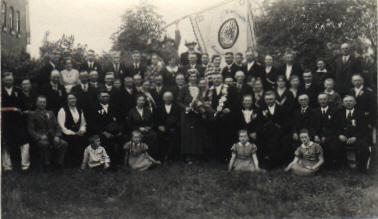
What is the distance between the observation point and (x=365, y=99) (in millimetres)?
5949

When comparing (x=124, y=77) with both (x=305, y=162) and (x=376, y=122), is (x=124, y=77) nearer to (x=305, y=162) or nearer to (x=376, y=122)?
(x=305, y=162)

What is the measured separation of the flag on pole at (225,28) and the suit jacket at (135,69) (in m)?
0.70

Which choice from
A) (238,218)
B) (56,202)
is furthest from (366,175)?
(56,202)

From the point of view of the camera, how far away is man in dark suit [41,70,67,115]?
18.3 ft

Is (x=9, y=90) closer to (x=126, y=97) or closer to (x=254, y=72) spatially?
(x=126, y=97)

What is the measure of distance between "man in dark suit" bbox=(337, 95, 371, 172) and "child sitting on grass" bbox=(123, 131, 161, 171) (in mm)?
2186

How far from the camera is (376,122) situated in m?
5.99

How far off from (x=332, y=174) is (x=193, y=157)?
1590 mm

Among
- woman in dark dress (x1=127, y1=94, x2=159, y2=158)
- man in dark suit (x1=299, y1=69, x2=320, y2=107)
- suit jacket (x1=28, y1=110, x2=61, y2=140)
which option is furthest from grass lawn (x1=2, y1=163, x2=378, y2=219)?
man in dark suit (x1=299, y1=69, x2=320, y2=107)

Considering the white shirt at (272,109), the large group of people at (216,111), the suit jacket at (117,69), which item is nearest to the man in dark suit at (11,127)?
the large group of people at (216,111)

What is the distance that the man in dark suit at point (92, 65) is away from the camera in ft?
18.5

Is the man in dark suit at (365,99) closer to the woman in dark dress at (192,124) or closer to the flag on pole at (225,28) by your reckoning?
the flag on pole at (225,28)

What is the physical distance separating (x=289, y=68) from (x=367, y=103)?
98 centimetres

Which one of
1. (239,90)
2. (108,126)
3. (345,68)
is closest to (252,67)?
(239,90)
